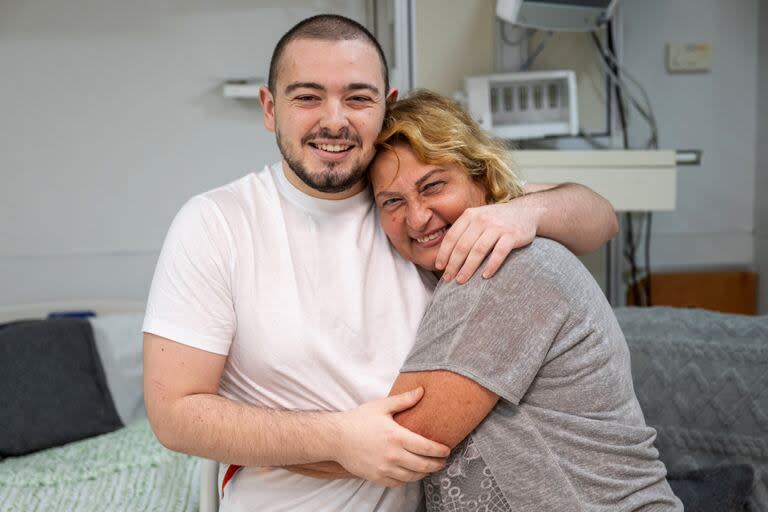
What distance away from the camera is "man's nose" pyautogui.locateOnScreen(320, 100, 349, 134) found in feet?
3.75

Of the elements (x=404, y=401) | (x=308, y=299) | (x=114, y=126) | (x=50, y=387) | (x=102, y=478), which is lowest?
(x=102, y=478)

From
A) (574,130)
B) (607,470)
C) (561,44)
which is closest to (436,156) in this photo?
(607,470)

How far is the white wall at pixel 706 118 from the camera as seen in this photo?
2.75m

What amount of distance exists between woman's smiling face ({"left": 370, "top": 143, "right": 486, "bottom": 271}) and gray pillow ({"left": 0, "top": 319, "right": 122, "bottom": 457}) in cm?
122

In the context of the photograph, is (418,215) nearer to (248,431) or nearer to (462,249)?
(462,249)

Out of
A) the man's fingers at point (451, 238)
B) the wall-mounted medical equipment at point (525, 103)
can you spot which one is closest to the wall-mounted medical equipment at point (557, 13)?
the wall-mounted medical equipment at point (525, 103)

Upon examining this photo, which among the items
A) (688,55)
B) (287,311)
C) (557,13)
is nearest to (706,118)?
(688,55)

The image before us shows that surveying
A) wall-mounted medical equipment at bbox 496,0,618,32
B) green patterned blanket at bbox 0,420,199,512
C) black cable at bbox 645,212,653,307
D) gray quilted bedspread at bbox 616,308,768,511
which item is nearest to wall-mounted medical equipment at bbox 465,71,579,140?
wall-mounted medical equipment at bbox 496,0,618,32

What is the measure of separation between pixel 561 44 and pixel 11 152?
194 cm

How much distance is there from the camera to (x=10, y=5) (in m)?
2.54

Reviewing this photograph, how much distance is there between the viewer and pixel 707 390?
4.67ft

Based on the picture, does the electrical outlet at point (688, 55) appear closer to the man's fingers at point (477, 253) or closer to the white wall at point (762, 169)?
the white wall at point (762, 169)

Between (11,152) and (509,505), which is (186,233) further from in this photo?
(11,152)

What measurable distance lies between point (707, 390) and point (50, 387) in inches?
62.6
